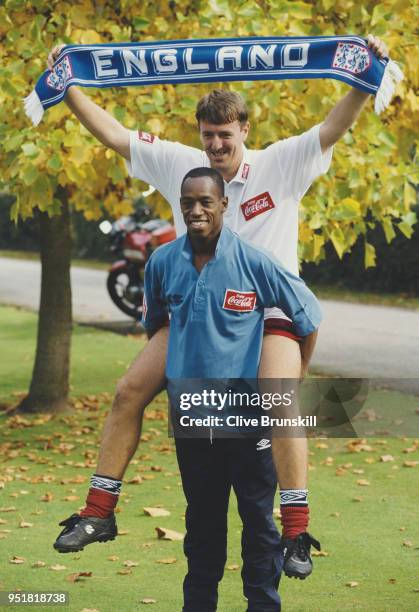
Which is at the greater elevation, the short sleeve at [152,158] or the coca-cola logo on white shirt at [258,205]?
the short sleeve at [152,158]

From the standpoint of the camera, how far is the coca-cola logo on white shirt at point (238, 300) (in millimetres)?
4547

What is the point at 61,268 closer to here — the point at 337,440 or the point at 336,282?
the point at 337,440

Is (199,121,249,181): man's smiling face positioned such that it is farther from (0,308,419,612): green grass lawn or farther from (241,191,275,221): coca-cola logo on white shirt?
(0,308,419,612): green grass lawn

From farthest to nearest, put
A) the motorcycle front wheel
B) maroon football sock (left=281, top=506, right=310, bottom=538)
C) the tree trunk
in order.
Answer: the motorcycle front wheel < the tree trunk < maroon football sock (left=281, top=506, right=310, bottom=538)

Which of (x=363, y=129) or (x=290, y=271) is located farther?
(x=363, y=129)

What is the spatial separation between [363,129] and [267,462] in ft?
13.9

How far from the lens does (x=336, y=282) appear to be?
80.1 feet

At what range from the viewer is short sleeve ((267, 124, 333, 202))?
4863mm

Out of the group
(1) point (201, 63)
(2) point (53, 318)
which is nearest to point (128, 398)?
(1) point (201, 63)

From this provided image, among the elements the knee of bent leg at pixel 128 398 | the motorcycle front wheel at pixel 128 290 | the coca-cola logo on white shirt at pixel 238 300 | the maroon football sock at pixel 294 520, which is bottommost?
the motorcycle front wheel at pixel 128 290

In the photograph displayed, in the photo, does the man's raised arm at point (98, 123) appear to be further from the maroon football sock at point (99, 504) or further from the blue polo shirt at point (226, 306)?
the maroon football sock at point (99, 504)

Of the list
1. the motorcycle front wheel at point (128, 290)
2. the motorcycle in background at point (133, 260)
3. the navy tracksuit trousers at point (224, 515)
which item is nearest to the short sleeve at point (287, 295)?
the navy tracksuit trousers at point (224, 515)

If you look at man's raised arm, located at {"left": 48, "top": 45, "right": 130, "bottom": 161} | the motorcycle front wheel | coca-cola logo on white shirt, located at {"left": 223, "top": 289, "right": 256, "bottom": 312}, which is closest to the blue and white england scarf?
man's raised arm, located at {"left": 48, "top": 45, "right": 130, "bottom": 161}

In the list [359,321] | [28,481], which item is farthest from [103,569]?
[359,321]
